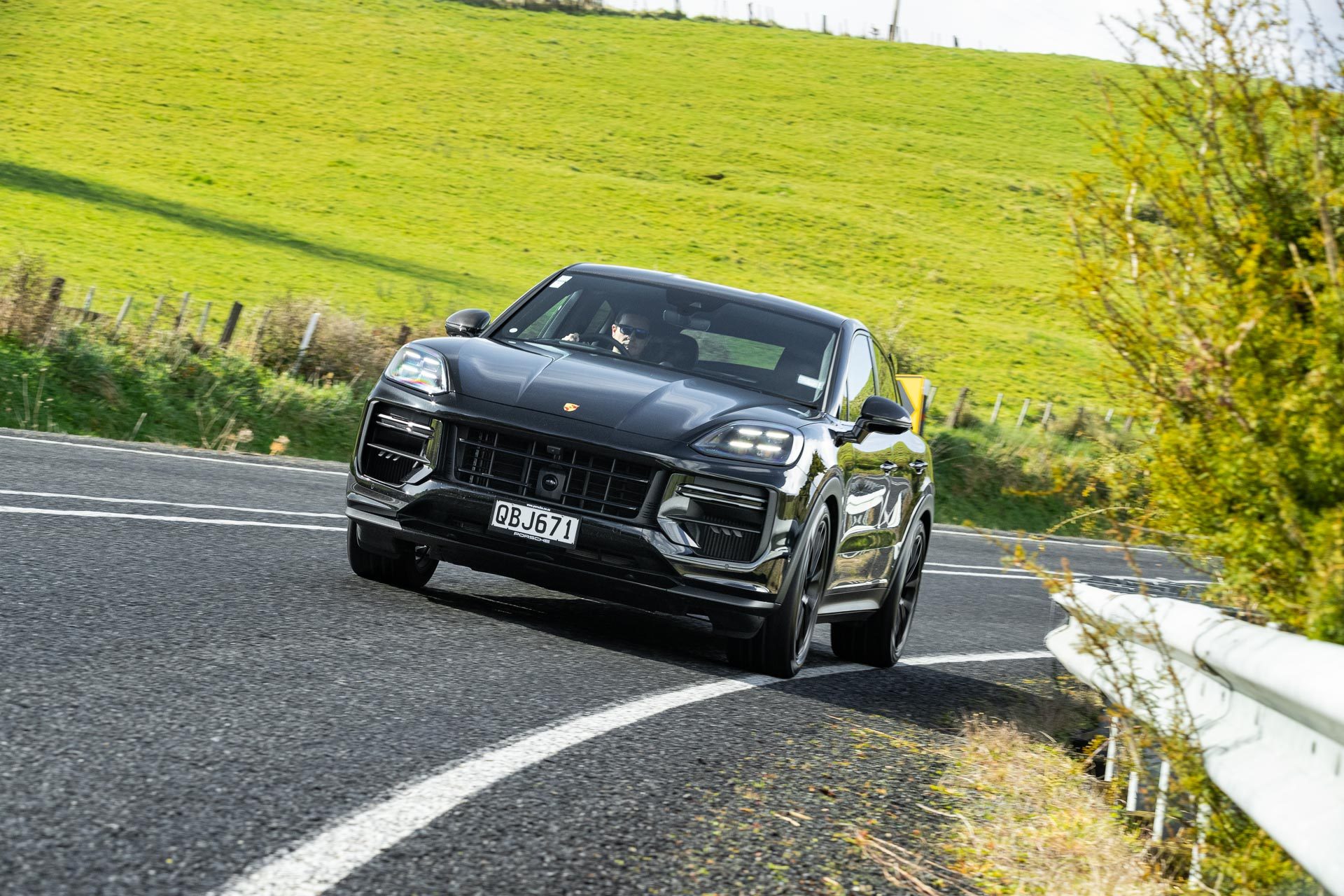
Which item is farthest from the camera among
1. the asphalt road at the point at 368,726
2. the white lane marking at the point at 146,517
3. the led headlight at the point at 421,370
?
the white lane marking at the point at 146,517

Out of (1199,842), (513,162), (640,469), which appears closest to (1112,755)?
(1199,842)

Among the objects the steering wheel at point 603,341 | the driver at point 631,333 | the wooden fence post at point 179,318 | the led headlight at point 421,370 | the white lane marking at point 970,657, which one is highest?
the driver at point 631,333

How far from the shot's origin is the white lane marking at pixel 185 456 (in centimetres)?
1170

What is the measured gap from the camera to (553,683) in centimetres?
557

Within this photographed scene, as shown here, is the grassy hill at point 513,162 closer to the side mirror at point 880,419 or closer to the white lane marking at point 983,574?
the white lane marking at point 983,574

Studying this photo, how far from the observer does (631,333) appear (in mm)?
7465

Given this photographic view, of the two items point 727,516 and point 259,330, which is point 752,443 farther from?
point 259,330

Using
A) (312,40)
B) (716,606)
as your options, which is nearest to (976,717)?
(716,606)

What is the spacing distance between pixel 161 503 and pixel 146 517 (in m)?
0.84

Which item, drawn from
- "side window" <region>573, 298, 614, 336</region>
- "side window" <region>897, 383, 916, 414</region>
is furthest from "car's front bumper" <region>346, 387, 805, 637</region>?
"side window" <region>897, 383, 916, 414</region>

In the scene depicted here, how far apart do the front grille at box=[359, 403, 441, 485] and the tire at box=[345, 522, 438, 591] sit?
20.7 inches

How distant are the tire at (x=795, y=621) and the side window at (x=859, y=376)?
867 millimetres

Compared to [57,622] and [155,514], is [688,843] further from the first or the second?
[155,514]

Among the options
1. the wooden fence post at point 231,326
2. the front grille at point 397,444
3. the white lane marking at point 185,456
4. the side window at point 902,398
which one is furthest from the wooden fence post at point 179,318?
the front grille at point 397,444
